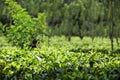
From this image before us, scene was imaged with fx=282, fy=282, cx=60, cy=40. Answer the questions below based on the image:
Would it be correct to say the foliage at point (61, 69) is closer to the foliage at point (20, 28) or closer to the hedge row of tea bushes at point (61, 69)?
the hedge row of tea bushes at point (61, 69)

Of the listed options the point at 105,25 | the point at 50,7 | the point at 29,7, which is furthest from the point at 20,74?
the point at 105,25

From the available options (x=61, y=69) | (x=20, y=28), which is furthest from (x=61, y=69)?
(x=20, y=28)

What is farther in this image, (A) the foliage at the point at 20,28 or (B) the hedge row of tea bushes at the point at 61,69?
(A) the foliage at the point at 20,28

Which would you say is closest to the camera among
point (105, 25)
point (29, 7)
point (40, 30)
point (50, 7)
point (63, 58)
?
point (63, 58)

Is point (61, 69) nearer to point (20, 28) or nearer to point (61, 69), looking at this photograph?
point (61, 69)

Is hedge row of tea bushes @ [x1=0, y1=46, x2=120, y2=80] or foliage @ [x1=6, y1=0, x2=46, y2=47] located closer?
hedge row of tea bushes @ [x1=0, y1=46, x2=120, y2=80]

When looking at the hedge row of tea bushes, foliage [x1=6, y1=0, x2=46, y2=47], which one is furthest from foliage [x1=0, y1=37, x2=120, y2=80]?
foliage [x1=6, y1=0, x2=46, y2=47]

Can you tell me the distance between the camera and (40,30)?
15430 mm

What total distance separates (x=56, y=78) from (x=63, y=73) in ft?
0.63

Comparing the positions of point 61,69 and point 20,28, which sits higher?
point 61,69

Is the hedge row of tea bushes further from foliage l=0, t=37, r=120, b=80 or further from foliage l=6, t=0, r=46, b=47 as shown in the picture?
foliage l=6, t=0, r=46, b=47

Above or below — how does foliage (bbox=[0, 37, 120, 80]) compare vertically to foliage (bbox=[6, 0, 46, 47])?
above

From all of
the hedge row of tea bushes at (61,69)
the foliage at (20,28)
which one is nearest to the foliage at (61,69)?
the hedge row of tea bushes at (61,69)

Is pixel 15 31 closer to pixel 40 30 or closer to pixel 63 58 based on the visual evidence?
pixel 40 30
